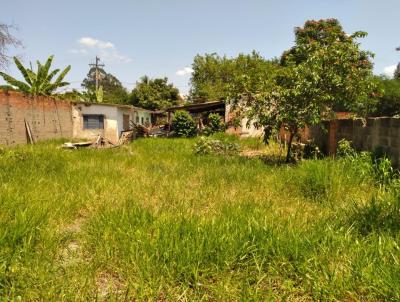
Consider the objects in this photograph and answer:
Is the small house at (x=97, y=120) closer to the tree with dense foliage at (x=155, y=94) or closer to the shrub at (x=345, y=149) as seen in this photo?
the tree with dense foliage at (x=155, y=94)

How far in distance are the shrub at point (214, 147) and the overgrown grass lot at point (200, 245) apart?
593 centimetres

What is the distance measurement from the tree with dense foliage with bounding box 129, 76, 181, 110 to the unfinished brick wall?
16.9 metres

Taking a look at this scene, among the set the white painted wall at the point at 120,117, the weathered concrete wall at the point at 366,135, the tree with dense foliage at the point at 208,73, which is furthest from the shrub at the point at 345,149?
the tree with dense foliage at the point at 208,73

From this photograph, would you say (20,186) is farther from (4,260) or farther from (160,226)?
(160,226)

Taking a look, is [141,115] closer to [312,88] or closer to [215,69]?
[215,69]

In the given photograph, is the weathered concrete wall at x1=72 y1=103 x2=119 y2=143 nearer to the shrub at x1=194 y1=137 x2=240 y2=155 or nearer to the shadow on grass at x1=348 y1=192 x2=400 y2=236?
the shrub at x1=194 y1=137 x2=240 y2=155

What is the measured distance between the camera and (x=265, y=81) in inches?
338

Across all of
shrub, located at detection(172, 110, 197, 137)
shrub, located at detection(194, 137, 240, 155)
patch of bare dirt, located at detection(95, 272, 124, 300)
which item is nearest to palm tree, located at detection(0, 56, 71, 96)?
shrub, located at detection(172, 110, 197, 137)

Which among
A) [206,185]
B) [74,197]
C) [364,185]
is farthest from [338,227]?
[74,197]

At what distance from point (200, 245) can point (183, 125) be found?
53.9 ft

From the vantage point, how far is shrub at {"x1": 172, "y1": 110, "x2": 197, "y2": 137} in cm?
1898

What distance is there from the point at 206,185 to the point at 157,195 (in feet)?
3.48

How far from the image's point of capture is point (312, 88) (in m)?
7.70

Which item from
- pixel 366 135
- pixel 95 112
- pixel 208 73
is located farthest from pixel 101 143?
pixel 208 73
